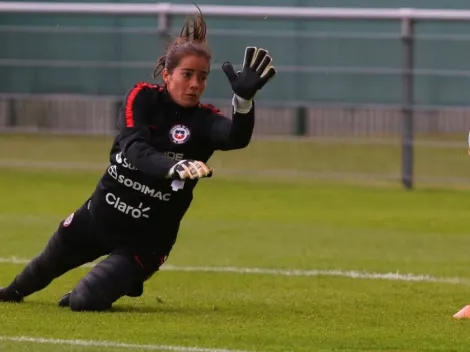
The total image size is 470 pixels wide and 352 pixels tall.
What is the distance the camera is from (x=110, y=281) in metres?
7.73

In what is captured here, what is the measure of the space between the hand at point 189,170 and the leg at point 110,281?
2.46 feet

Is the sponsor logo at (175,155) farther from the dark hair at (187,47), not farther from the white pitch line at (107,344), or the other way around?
the white pitch line at (107,344)

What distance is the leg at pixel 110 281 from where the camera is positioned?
25.3ft

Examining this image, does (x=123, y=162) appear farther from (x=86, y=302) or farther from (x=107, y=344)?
(x=107, y=344)

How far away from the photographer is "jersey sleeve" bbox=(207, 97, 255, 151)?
7613mm

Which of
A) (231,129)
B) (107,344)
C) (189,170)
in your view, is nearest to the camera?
(107,344)

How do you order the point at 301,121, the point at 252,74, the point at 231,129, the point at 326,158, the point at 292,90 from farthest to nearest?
the point at 301,121 < the point at 292,90 < the point at 326,158 < the point at 231,129 < the point at 252,74

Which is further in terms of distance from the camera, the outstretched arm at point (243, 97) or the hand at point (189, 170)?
the outstretched arm at point (243, 97)

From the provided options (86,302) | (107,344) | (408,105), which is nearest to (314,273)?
(86,302)

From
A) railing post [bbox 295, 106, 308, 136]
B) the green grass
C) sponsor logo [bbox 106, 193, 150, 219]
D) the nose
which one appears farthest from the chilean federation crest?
railing post [bbox 295, 106, 308, 136]

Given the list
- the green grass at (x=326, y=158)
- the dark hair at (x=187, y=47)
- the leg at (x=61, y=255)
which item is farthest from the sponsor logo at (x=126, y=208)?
the green grass at (x=326, y=158)

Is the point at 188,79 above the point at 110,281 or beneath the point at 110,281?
above

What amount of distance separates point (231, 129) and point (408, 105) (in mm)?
8718

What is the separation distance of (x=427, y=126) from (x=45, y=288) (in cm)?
822
